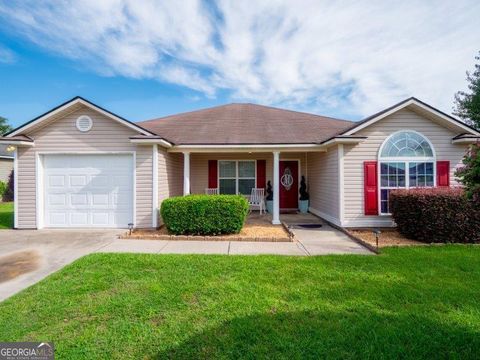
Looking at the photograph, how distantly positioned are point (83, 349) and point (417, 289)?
464cm

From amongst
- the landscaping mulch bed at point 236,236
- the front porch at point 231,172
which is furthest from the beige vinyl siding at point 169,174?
the landscaping mulch bed at point 236,236

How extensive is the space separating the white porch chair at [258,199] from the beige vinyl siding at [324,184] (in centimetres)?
229

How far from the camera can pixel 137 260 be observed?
18.4ft

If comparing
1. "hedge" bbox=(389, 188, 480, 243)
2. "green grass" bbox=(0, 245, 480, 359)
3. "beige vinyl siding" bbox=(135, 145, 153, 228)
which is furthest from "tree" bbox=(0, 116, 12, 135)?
"hedge" bbox=(389, 188, 480, 243)

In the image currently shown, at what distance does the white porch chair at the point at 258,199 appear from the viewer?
11969 mm

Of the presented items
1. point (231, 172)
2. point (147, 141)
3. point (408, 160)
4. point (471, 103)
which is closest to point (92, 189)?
point (147, 141)

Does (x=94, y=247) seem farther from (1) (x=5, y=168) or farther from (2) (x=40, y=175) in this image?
(1) (x=5, y=168)

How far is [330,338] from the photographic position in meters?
2.96

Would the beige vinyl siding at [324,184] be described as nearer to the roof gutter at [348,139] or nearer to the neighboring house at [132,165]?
the neighboring house at [132,165]

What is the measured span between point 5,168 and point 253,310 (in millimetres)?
25022

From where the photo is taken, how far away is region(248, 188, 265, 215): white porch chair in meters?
12.0

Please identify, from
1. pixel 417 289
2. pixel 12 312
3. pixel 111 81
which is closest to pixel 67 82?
pixel 111 81

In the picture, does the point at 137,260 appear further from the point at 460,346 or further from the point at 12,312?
the point at 460,346

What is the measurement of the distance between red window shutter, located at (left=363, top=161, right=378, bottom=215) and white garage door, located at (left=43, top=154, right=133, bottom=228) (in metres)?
7.72
